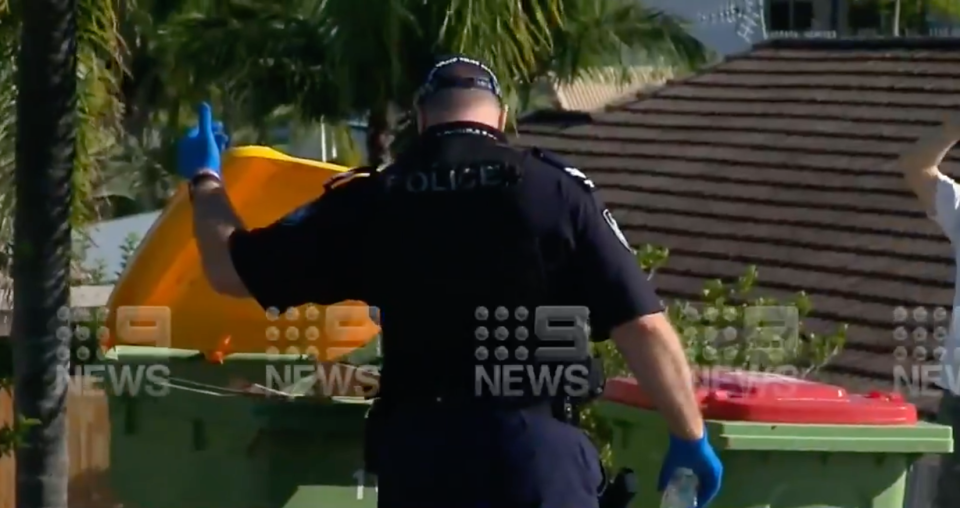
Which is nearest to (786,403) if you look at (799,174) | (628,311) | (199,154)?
(628,311)

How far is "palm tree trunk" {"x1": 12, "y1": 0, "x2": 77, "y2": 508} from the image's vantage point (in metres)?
4.58

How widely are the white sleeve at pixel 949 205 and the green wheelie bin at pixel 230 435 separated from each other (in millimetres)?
1669

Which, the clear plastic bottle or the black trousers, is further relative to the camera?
the clear plastic bottle

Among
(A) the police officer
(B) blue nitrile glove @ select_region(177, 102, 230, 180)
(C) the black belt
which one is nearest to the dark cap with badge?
(A) the police officer

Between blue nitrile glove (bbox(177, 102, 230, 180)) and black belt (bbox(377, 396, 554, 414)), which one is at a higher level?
blue nitrile glove (bbox(177, 102, 230, 180))

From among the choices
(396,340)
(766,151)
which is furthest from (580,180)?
(766,151)

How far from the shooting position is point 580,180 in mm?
3199

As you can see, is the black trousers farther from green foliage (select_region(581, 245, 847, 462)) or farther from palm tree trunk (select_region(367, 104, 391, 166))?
palm tree trunk (select_region(367, 104, 391, 166))

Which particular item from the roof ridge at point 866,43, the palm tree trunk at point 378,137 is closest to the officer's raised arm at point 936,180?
the roof ridge at point 866,43

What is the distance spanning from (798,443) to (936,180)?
100 centimetres

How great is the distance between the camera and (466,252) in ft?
10.3

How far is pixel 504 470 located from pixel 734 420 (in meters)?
1.08

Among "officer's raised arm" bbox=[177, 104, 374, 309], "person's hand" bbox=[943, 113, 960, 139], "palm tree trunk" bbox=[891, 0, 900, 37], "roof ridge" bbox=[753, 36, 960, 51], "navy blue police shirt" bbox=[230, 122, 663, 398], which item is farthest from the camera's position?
"palm tree trunk" bbox=[891, 0, 900, 37]

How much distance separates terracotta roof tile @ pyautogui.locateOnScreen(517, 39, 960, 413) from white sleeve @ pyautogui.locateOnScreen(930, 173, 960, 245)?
7.71 feet
